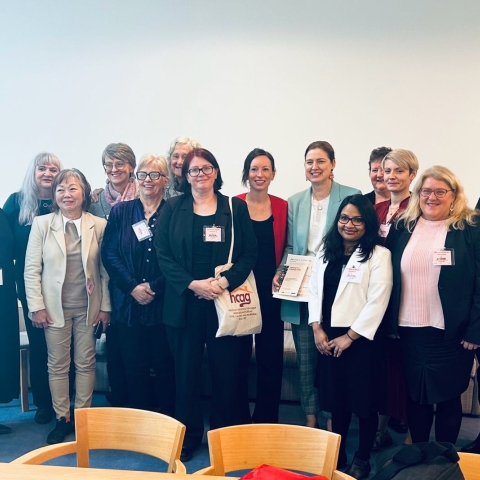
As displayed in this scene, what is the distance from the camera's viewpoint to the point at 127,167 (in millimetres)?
3346

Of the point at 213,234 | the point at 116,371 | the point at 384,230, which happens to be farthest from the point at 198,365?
the point at 384,230

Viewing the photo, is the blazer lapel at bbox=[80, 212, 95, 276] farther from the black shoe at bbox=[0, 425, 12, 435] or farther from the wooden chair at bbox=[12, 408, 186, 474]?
the wooden chair at bbox=[12, 408, 186, 474]

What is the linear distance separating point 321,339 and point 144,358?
1.10 metres

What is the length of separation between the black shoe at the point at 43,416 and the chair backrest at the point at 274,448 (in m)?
2.22

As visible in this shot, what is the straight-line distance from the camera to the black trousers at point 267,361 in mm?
2982

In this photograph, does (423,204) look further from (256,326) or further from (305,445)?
(305,445)

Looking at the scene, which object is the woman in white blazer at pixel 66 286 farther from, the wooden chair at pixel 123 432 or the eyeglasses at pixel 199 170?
the wooden chair at pixel 123 432

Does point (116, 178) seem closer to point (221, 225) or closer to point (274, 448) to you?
point (221, 225)

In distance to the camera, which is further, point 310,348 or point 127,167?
point 127,167

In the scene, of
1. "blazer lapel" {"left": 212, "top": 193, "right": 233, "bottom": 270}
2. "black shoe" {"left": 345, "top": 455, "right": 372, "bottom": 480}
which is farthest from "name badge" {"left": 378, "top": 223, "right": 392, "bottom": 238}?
"black shoe" {"left": 345, "top": 455, "right": 372, "bottom": 480}

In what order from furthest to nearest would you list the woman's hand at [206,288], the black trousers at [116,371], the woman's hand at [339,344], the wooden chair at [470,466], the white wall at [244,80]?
the white wall at [244,80]
the black trousers at [116,371]
the woman's hand at [206,288]
the woman's hand at [339,344]
the wooden chair at [470,466]

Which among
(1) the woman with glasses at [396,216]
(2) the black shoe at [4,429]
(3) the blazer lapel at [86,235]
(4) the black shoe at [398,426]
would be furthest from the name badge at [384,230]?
(2) the black shoe at [4,429]

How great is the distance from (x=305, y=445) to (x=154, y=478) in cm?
50

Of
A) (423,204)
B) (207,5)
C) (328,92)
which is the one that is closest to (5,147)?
(207,5)
